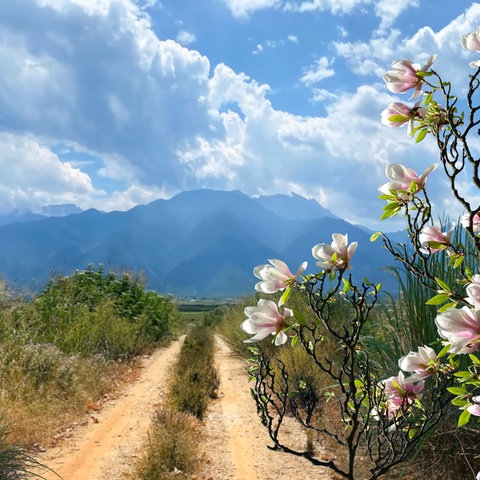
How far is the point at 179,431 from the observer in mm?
5957

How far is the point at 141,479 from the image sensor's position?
4.91 metres

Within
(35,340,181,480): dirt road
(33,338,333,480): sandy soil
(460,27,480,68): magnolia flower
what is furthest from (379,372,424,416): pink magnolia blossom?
(35,340,181,480): dirt road

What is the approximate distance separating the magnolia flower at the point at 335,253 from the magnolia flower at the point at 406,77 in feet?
1.95

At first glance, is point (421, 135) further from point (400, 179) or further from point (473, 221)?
point (473, 221)

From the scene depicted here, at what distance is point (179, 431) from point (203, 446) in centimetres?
58

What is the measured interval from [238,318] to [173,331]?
22.5 ft

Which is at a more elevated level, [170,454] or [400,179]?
[400,179]

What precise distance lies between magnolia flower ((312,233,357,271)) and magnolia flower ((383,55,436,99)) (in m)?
0.59

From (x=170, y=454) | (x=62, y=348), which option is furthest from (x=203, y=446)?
(x=62, y=348)

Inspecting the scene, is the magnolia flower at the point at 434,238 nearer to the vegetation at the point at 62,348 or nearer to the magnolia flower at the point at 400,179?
the magnolia flower at the point at 400,179

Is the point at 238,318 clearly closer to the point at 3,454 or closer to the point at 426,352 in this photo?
the point at 3,454

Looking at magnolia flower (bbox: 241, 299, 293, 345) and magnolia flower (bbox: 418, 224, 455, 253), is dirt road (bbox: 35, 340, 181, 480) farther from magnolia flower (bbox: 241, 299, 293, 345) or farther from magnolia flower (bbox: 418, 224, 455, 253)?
magnolia flower (bbox: 418, 224, 455, 253)

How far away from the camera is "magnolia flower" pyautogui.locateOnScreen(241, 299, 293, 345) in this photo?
6.16ft

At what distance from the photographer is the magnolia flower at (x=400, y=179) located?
1.91 metres
